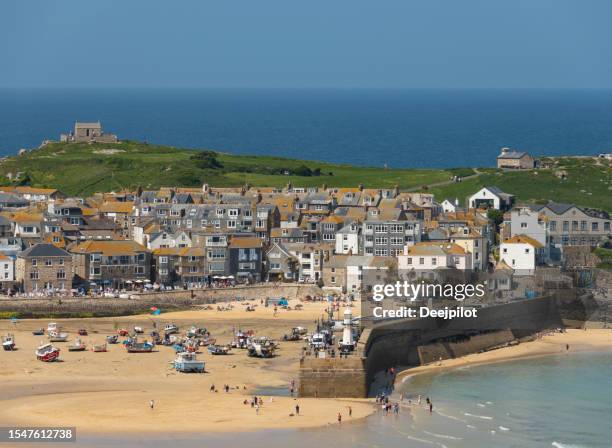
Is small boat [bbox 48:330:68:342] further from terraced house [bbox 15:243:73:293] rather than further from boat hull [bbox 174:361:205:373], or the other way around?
terraced house [bbox 15:243:73:293]

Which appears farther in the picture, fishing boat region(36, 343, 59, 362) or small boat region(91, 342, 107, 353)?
small boat region(91, 342, 107, 353)

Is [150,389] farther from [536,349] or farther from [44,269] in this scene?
[44,269]

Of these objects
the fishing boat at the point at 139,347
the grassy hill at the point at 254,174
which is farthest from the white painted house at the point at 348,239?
the fishing boat at the point at 139,347

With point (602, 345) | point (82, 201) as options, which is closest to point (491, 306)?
point (602, 345)

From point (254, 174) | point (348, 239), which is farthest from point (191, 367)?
point (254, 174)

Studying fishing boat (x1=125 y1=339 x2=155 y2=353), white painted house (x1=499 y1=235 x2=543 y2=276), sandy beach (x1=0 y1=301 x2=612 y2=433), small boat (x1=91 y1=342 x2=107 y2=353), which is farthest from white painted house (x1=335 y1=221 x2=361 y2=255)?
small boat (x1=91 y1=342 x2=107 y2=353)

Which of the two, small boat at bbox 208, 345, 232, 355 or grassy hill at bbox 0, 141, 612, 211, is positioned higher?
grassy hill at bbox 0, 141, 612, 211

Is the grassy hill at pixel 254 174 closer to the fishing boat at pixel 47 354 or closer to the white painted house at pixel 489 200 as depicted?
the white painted house at pixel 489 200
